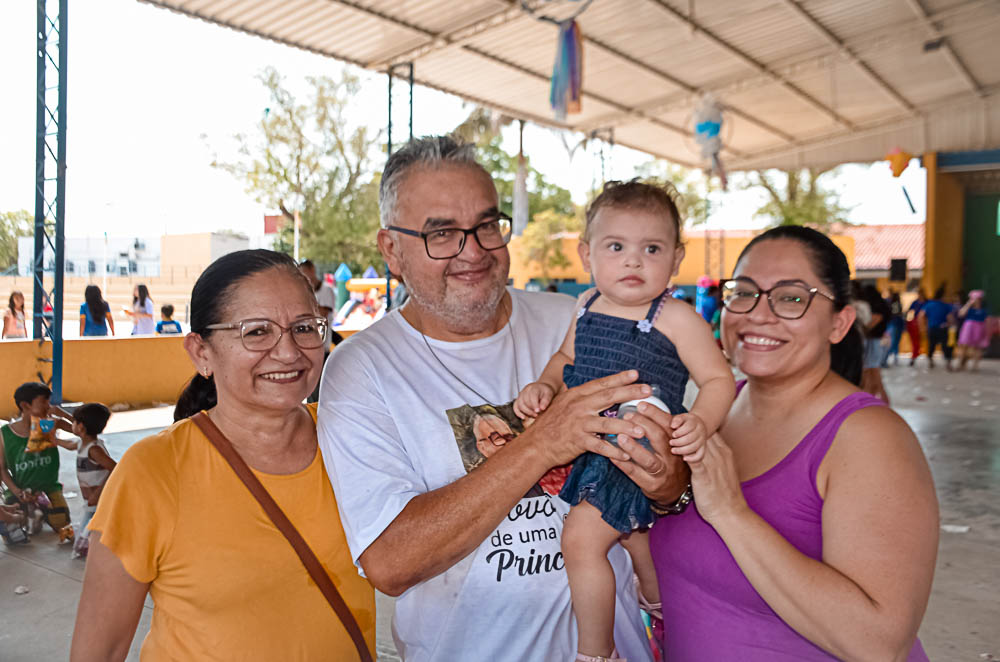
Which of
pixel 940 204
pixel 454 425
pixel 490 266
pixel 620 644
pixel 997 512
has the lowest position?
pixel 997 512

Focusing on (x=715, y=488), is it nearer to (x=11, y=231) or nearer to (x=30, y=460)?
(x=30, y=460)

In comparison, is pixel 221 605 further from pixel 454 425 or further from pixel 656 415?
pixel 656 415

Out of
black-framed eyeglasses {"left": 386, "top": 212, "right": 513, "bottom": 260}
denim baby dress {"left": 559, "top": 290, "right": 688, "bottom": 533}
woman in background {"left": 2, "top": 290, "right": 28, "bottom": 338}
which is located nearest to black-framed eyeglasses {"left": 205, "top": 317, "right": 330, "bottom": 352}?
black-framed eyeglasses {"left": 386, "top": 212, "right": 513, "bottom": 260}

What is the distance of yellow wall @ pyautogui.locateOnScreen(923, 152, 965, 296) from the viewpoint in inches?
807

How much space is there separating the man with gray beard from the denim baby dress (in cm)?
11

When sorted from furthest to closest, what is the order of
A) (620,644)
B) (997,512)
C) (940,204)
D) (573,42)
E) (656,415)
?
(940,204) → (573,42) → (997,512) → (620,644) → (656,415)

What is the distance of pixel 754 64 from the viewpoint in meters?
14.2

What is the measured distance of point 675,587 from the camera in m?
1.76

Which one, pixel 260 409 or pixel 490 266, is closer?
pixel 260 409

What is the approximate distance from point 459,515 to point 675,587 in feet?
1.87

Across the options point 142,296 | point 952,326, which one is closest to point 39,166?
point 142,296

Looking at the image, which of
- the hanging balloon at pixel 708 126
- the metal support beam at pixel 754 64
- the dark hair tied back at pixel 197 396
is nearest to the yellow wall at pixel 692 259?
the metal support beam at pixel 754 64

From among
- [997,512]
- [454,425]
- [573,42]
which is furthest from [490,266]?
[573,42]

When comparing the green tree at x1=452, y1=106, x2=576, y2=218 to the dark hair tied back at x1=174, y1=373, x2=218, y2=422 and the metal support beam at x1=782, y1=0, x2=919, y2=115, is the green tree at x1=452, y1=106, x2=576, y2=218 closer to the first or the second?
the metal support beam at x1=782, y1=0, x2=919, y2=115
